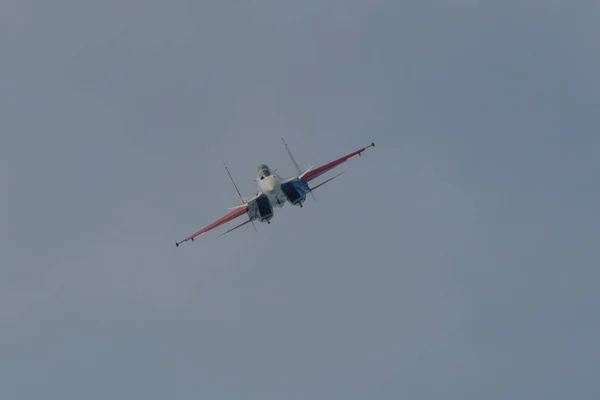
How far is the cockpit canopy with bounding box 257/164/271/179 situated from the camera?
499 feet

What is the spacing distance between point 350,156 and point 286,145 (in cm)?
941

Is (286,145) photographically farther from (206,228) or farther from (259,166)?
(206,228)

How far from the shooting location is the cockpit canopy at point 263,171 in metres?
152

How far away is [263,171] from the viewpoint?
152875mm

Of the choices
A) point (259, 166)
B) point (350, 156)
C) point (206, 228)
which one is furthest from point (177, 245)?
point (350, 156)

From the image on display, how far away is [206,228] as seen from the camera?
15700 cm

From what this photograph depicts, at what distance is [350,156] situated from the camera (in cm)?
15288

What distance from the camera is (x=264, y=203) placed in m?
150

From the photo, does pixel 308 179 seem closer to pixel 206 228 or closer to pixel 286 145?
A: pixel 286 145

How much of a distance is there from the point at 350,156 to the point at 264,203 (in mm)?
13114

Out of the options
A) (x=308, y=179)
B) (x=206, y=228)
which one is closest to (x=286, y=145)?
(x=308, y=179)

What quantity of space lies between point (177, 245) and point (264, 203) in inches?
522

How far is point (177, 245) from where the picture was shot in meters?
153

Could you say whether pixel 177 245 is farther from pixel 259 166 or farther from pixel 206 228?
pixel 259 166
